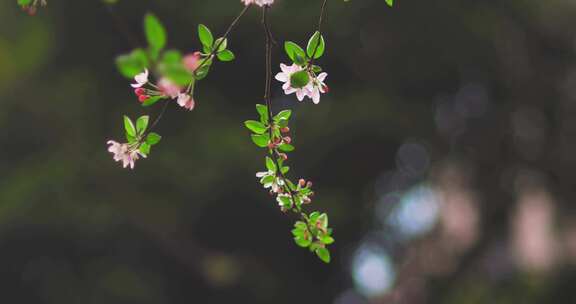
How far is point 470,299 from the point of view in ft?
16.8

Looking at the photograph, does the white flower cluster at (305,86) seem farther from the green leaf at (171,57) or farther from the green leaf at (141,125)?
the green leaf at (171,57)

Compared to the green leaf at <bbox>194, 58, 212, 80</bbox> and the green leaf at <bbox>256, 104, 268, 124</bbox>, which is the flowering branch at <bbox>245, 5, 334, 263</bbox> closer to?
the green leaf at <bbox>256, 104, 268, 124</bbox>

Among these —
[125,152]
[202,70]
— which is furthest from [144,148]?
[202,70]

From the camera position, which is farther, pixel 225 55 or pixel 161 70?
pixel 225 55

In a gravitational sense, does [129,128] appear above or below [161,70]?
above

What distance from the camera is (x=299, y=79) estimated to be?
792 mm

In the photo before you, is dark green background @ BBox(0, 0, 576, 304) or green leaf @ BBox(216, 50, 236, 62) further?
dark green background @ BBox(0, 0, 576, 304)

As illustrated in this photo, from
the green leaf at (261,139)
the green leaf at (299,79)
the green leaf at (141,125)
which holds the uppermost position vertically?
the green leaf at (299,79)

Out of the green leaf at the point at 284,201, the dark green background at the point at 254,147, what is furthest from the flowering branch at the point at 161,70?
the dark green background at the point at 254,147

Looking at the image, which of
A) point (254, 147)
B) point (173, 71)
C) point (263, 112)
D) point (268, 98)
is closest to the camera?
point (173, 71)

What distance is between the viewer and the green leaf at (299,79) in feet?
2.59

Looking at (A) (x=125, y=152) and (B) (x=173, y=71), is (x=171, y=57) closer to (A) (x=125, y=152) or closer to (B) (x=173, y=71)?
(B) (x=173, y=71)

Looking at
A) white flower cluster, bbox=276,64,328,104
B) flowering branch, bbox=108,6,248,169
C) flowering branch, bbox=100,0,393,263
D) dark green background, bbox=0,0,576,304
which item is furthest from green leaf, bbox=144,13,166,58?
dark green background, bbox=0,0,576,304

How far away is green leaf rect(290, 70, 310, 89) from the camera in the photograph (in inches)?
31.0
